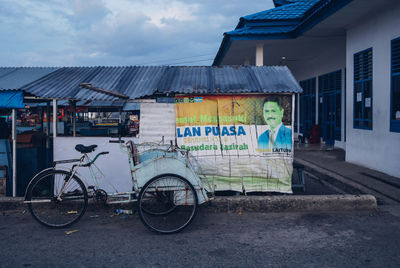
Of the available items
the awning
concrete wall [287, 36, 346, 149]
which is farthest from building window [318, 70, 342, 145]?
the awning

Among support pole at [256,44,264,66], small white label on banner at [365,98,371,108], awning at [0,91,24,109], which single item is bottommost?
awning at [0,91,24,109]

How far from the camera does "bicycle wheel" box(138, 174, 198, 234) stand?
14.9ft

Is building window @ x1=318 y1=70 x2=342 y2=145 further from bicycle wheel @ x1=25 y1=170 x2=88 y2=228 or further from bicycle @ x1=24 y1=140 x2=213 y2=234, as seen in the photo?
bicycle wheel @ x1=25 y1=170 x2=88 y2=228

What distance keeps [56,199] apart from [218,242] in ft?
8.09

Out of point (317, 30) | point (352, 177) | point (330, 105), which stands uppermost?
point (317, 30)

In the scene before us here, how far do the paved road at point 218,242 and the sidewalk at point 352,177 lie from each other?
1.02 meters

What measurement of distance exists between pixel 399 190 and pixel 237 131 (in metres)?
3.49

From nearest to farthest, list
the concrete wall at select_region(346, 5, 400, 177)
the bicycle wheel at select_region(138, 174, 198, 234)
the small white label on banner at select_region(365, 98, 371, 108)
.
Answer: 1. the bicycle wheel at select_region(138, 174, 198, 234)
2. the concrete wall at select_region(346, 5, 400, 177)
3. the small white label on banner at select_region(365, 98, 371, 108)

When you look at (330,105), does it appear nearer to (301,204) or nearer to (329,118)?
(329,118)

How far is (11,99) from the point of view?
5.79 metres

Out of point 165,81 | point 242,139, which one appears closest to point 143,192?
point 242,139

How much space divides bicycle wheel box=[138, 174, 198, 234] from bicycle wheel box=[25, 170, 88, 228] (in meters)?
0.98

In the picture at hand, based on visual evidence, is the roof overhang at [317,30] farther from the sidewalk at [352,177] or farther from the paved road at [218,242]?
the paved road at [218,242]

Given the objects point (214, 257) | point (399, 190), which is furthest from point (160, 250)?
point (399, 190)
